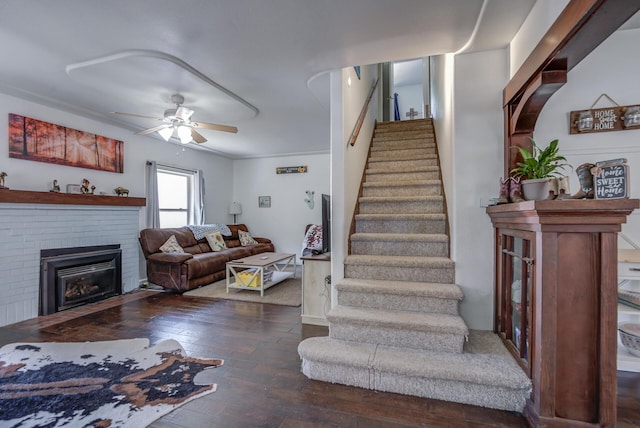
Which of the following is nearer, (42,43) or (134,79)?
(42,43)

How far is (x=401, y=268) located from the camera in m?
2.54

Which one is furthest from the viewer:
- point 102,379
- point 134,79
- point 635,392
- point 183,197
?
point 183,197

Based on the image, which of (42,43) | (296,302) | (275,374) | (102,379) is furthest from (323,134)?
(102,379)

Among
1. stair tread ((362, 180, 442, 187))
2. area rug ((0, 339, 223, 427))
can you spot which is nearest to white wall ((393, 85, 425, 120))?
stair tread ((362, 180, 442, 187))

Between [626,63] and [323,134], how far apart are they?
3.72m

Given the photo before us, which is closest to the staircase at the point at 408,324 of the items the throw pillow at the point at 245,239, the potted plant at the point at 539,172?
the potted plant at the point at 539,172

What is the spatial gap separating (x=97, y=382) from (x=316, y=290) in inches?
73.5

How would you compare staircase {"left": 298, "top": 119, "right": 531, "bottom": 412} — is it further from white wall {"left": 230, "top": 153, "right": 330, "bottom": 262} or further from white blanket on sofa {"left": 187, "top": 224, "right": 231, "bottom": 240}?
white blanket on sofa {"left": 187, "top": 224, "right": 231, "bottom": 240}

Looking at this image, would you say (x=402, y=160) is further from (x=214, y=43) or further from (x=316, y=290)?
(x=214, y=43)

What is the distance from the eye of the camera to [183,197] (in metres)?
6.05

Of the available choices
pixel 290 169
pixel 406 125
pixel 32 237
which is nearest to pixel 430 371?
pixel 406 125

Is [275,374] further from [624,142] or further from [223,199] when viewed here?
[223,199]

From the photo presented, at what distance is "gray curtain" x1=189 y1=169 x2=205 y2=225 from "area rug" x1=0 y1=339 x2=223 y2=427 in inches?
145

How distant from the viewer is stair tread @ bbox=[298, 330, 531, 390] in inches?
66.3
